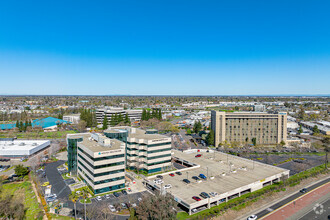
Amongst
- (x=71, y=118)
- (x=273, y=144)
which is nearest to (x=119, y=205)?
(x=273, y=144)

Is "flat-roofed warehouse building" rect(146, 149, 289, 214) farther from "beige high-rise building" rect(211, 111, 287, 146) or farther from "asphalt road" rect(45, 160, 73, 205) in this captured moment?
"beige high-rise building" rect(211, 111, 287, 146)

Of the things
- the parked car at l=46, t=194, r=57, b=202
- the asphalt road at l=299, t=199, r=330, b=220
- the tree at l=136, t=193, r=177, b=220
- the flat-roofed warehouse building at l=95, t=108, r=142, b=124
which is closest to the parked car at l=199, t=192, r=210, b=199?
the tree at l=136, t=193, r=177, b=220

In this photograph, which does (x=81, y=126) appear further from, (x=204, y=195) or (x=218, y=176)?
(x=204, y=195)

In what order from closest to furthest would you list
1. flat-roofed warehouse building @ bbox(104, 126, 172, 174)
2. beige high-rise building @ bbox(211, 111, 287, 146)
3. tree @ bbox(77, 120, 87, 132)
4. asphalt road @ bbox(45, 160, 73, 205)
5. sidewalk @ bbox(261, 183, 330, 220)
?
sidewalk @ bbox(261, 183, 330, 220) → asphalt road @ bbox(45, 160, 73, 205) → flat-roofed warehouse building @ bbox(104, 126, 172, 174) → beige high-rise building @ bbox(211, 111, 287, 146) → tree @ bbox(77, 120, 87, 132)

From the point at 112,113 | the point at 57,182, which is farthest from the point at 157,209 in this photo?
the point at 112,113

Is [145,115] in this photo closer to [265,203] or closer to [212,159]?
[212,159]

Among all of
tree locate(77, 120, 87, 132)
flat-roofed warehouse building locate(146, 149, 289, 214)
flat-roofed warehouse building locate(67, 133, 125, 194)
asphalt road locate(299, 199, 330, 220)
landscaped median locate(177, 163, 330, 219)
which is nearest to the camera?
landscaped median locate(177, 163, 330, 219)
